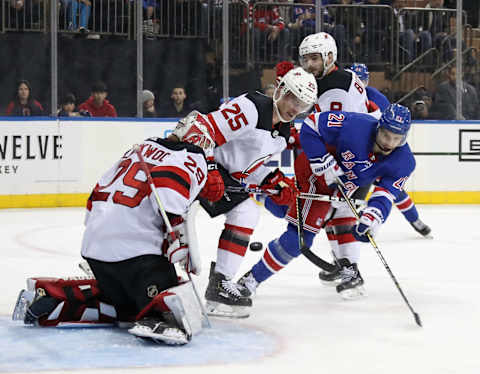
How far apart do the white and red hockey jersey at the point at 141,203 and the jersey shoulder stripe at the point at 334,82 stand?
5.84 ft

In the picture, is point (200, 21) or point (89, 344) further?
point (200, 21)

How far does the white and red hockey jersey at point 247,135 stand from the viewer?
3.58 metres

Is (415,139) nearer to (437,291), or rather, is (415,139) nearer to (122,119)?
(122,119)

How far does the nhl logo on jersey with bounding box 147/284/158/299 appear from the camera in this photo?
9.94ft

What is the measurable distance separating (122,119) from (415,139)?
8.72 ft

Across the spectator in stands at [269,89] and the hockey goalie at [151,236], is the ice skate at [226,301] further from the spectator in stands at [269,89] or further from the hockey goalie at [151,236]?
the spectator in stands at [269,89]

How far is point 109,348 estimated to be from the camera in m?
2.90

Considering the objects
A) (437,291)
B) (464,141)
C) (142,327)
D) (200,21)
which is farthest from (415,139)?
(142,327)

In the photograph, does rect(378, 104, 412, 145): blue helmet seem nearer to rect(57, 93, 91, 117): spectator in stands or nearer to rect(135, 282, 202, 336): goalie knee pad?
rect(135, 282, 202, 336): goalie knee pad

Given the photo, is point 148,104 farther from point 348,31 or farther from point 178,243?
point 178,243

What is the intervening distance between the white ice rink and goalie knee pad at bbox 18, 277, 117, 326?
8 centimetres

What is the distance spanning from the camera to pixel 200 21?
8125 mm

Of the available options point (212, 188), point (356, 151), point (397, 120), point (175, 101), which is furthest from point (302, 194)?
point (175, 101)

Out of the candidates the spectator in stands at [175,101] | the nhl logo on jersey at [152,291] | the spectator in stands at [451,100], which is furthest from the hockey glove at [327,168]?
the spectator in stands at [451,100]
